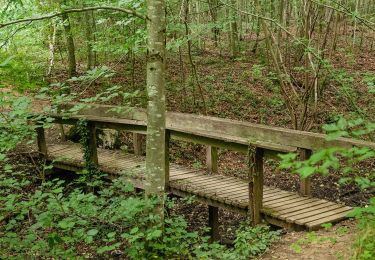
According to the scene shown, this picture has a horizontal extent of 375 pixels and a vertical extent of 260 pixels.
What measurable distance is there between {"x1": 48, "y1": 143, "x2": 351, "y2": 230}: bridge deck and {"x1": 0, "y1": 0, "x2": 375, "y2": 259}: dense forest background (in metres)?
0.54

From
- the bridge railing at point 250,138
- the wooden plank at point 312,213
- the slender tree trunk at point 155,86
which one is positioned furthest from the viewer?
the bridge railing at point 250,138

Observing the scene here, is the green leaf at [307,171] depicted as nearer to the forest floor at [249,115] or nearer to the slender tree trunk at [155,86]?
the forest floor at [249,115]

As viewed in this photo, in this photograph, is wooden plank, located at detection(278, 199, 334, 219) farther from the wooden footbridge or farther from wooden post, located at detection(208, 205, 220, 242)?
wooden post, located at detection(208, 205, 220, 242)

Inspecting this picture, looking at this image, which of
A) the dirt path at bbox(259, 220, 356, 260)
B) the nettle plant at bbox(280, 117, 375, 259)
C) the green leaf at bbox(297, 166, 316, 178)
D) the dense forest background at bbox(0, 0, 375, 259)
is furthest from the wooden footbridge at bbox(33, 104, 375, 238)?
the green leaf at bbox(297, 166, 316, 178)

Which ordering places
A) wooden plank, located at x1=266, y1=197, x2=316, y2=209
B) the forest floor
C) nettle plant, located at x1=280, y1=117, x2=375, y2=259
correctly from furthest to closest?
wooden plank, located at x1=266, y1=197, x2=316, y2=209, the forest floor, nettle plant, located at x1=280, y1=117, x2=375, y2=259

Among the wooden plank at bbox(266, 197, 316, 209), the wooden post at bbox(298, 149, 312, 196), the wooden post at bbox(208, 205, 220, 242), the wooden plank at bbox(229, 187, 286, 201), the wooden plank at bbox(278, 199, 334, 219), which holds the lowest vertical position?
the wooden post at bbox(208, 205, 220, 242)

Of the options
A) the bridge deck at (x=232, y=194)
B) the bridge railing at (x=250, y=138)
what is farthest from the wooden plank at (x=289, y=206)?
the bridge railing at (x=250, y=138)

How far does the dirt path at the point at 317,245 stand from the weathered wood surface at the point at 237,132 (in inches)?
44.9

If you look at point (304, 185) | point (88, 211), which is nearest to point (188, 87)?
point (304, 185)

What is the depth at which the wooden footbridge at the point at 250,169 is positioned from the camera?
Answer: 6.05m

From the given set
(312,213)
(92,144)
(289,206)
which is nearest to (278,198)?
(289,206)

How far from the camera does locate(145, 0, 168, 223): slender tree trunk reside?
4.91 meters

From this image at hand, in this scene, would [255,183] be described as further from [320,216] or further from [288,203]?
[320,216]

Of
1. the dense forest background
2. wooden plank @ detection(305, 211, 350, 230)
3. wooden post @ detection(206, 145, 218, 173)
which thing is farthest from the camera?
wooden post @ detection(206, 145, 218, 173)
